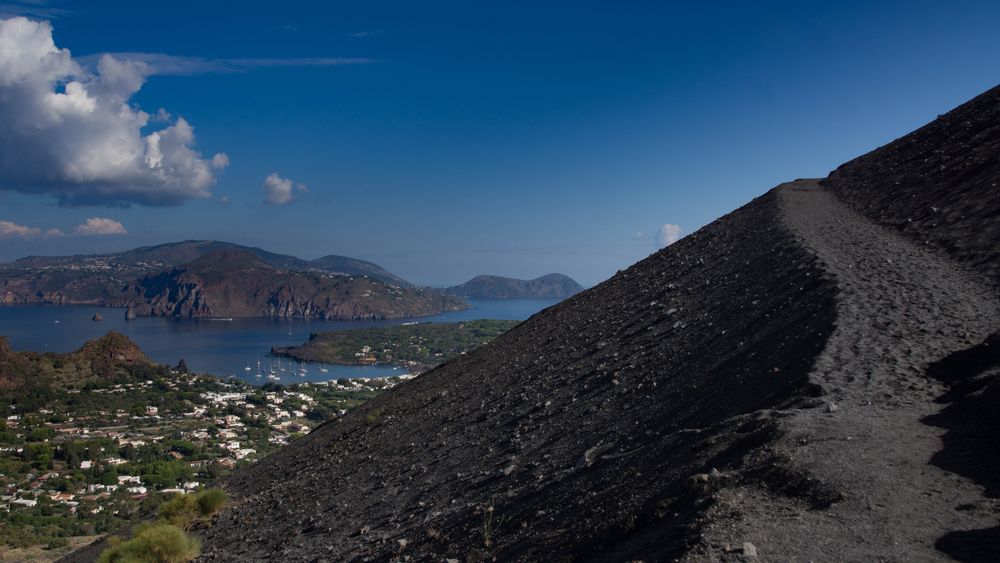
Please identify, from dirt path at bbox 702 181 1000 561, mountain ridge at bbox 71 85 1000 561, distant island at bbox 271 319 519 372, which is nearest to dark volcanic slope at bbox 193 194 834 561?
mountain ridge at bbox 71 85 1000 561

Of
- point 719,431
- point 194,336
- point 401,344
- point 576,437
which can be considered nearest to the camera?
point 719,431

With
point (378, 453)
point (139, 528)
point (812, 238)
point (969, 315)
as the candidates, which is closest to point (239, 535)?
point (139, 528)

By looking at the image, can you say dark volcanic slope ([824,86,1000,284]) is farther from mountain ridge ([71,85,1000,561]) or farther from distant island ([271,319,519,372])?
distant island ([271,319,519,372])

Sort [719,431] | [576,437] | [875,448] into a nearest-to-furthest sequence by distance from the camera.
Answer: [875,448] → [719,431] → [576,437]

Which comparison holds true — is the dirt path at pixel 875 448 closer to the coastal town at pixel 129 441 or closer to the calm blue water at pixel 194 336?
the coastal town at pixel 129 441

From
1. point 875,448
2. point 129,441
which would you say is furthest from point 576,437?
point 129,441

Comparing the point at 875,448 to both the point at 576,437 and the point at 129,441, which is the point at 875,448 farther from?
the point at 129,441
